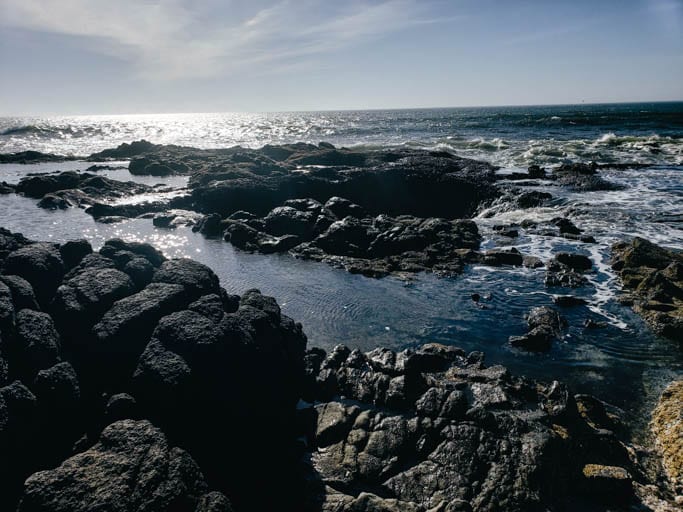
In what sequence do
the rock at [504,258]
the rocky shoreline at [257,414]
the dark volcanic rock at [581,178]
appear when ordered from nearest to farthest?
the rocky shoreline at [257,414], the rock at [504,258], the dark volcanic rock at [581,178]

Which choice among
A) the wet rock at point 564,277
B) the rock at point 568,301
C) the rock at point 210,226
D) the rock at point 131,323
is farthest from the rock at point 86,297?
the wet rock at point 564,277

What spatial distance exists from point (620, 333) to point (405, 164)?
24.9 m

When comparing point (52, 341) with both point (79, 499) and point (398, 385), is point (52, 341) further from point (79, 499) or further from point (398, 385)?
point (398, 385)

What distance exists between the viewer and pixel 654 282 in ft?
46.9

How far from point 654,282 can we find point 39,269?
19.3 meters

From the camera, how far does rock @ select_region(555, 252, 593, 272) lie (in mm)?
17312

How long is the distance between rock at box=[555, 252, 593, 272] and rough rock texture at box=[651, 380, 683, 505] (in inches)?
335

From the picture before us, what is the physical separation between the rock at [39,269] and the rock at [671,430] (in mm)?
14020

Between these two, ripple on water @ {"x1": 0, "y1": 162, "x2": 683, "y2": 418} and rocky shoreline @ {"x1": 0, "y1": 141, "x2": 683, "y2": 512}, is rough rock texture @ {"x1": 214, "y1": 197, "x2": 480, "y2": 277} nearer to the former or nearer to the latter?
ripple on water @ {"x1": 0, "y1": 162, "x2": 683, "y2": 418}

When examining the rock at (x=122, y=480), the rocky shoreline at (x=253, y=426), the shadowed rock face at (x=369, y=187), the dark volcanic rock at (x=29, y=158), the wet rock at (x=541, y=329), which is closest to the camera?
the rock at (x=122, y=480)

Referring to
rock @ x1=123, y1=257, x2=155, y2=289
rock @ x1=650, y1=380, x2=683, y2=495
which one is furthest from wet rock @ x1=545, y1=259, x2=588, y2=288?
rock @ x1=123, y1=257, x2=155, y2=289

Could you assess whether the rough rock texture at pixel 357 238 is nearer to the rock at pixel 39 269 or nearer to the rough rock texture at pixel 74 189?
the rock at pixel 39 269

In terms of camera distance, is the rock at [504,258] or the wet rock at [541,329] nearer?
the wet rock at [541,329]

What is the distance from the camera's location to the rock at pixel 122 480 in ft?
17.5
